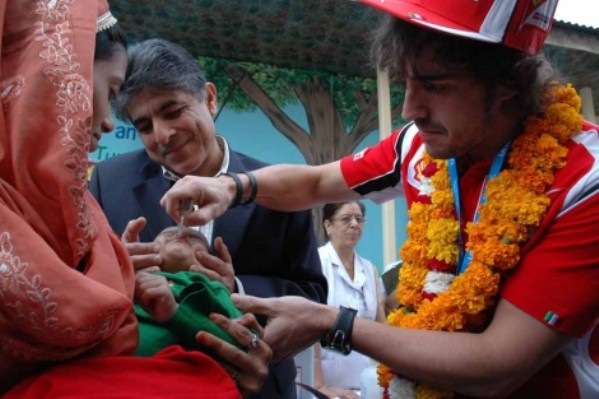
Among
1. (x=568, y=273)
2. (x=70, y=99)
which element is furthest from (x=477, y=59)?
(x=70, y=99)

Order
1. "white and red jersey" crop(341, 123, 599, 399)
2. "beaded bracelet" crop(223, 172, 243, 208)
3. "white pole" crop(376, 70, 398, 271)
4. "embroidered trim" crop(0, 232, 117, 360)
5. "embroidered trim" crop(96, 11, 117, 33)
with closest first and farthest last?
1. "embroidered trim" crop(0, 232, 117, 360)
2. "embroidered trim" crop(96, 11, 117, 33)
3. "white and red jersey" crop(341, 123, 599, 399)
4. "beaded bracelet" crop(223, 172, 243, 208)
5. "white pole" crop(376, 70, 398, 271)

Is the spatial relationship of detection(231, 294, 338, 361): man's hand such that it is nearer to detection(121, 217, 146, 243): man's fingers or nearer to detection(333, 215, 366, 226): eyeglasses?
detection(121, 217, 146, 243): man's fingers

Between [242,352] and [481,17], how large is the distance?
1302mm

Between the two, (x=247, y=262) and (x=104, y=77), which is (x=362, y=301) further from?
(x=104, y=77)

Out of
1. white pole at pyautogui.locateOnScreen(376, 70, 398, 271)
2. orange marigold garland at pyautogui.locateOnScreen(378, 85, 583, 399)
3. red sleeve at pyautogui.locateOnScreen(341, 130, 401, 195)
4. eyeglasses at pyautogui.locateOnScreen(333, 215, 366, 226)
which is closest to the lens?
orange marigold garland at pyautogui.locateOnScreen(378, 85, 583, 399)

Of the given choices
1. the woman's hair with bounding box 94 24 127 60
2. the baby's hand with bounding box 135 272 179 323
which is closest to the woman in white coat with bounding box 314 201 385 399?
the baby's hand with bounding box 135 272 179 323

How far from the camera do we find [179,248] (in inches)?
93.4

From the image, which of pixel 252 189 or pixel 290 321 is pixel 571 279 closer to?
pixel 290 321

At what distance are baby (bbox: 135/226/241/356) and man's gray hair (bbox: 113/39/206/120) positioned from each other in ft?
3.07

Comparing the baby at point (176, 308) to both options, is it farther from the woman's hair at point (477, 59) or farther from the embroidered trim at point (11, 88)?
the woman's hair at point (477, 59)

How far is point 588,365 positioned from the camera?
223cm

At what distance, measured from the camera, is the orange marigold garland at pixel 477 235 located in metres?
2.22

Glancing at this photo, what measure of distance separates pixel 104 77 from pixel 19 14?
0.99ft

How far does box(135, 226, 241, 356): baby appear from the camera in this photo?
1.84 meters
